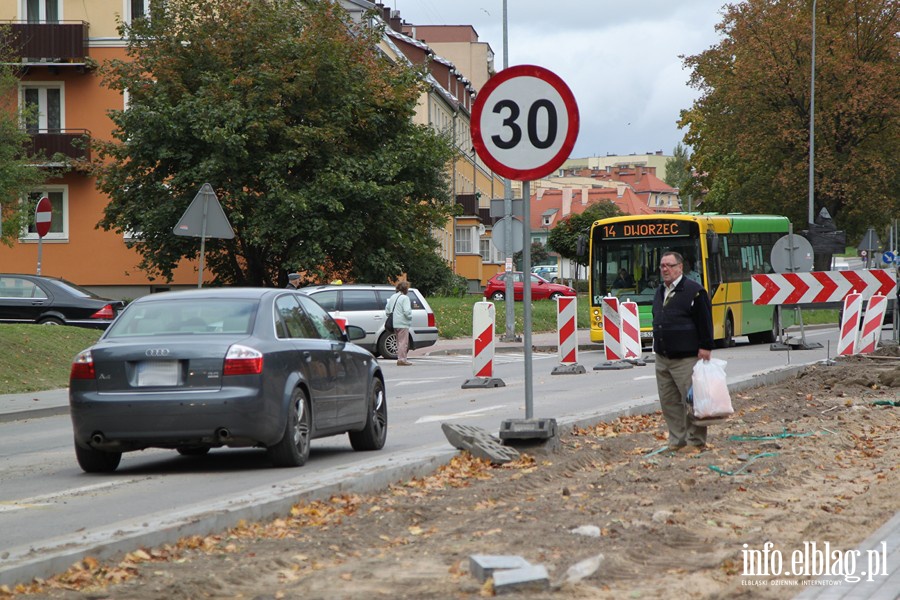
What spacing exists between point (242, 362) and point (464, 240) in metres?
78.4

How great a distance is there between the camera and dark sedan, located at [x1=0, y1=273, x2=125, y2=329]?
29.0 metres

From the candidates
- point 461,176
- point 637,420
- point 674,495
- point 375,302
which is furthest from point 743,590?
point 461,176

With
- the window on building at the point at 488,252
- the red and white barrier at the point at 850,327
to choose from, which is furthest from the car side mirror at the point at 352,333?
the window on building at the point at 488,252

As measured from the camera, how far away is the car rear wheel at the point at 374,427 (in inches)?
511

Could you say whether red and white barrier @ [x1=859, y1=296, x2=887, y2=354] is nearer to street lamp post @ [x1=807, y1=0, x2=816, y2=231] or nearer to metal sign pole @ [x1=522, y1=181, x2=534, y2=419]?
metal sign pole @ [x1=522, y1=181, x2=534, y2=419]

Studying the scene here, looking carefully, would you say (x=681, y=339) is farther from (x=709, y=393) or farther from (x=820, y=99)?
(x=820, y=99)

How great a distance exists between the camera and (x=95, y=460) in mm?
11648

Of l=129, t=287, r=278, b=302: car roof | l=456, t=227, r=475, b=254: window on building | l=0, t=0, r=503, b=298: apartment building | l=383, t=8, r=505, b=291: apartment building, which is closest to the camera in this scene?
l=129, t=287, r=278, b=302: car roof

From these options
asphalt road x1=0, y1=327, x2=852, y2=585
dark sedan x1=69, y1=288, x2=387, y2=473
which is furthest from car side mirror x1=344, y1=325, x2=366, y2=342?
dark sedan x1=69, y1=288, x2=387, y2=473

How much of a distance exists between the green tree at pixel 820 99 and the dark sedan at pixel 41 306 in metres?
36.1

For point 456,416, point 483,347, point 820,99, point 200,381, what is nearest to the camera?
point 200,381

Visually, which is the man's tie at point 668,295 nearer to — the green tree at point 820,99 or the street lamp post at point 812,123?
the street lamp post at point 812,123

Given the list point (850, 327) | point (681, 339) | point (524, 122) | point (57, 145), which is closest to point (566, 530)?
point (524, 122)

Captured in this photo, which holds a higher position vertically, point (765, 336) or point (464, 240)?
point (464, 240)
